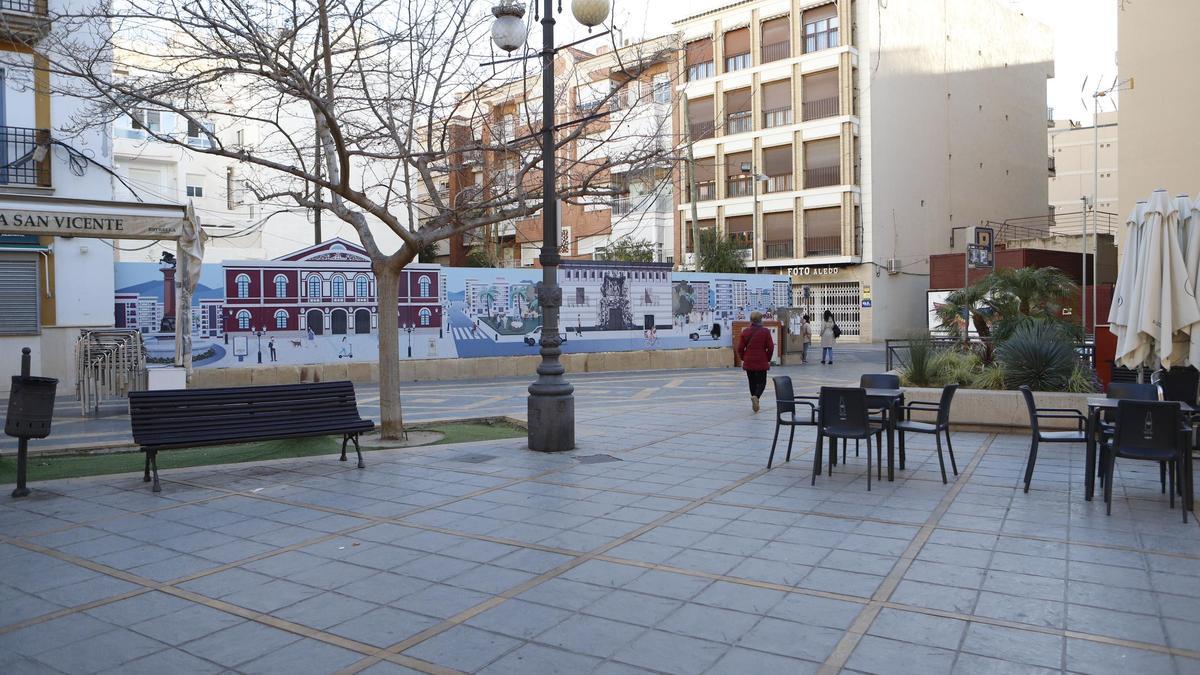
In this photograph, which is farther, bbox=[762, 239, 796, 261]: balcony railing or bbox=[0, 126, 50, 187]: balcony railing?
bbox=[762, 239, 796, 261]: balcony railing

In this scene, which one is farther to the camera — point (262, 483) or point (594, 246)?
point (594, 246)

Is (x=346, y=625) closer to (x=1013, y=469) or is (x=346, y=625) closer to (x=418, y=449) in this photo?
(x=418, y=449)

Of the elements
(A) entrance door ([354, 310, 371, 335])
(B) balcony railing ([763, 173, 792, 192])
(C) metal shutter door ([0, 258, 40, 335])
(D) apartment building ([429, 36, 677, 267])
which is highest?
(B) balcony railing ([763, 173, 792, 192])

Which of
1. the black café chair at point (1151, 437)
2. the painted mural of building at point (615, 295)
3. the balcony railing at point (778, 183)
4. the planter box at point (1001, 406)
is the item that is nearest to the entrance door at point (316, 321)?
the painted mural of building at point (615, 295)

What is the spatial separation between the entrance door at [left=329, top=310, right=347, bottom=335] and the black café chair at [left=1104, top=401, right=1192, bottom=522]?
1639 cm

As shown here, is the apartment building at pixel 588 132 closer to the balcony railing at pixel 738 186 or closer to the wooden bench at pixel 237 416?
the wooden bench at pixel 237 416

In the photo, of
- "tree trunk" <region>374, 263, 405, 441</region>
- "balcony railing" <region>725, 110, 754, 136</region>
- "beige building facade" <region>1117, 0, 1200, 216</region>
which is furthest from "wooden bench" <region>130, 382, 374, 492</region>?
"balcony railing" <region>725, 110, 754, 136</region>

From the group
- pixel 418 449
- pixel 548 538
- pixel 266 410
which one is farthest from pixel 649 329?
pixel 548 538

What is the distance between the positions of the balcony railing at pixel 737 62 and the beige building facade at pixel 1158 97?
24761 mm

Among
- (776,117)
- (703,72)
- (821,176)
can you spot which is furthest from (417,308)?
(703,72)

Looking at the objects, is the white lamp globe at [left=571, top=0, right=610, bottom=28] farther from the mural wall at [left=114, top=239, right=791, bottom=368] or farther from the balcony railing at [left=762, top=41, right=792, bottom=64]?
the balcony railing at [left=762, top=41, right=792, bottom=64]

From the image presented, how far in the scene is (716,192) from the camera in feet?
150

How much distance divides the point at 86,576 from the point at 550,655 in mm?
3334

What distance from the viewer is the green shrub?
462 inches
